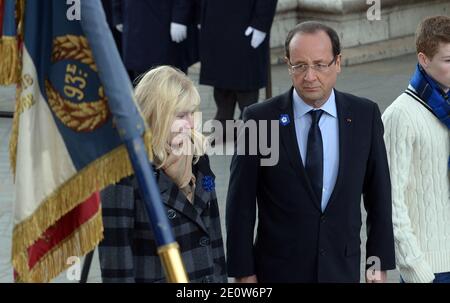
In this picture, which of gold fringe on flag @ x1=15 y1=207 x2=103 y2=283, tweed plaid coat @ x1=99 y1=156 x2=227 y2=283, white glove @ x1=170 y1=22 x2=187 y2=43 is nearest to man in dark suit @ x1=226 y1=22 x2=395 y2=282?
tweed plaid coat @ x1=99 y1=156 x2=227 y2=283

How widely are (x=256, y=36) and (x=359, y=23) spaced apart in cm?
348

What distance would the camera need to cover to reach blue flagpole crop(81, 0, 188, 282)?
281 cm

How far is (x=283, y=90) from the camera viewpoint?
37.0 feet

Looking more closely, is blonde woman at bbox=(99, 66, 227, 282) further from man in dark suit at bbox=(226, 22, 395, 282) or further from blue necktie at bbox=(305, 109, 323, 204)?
blue necktie at bbox=(305, 109, 323, 204)

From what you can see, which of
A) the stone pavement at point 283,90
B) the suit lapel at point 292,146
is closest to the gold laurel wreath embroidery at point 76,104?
the suit lapel at point 292,146

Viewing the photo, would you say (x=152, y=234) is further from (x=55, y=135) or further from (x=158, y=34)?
(x=158, y=34)

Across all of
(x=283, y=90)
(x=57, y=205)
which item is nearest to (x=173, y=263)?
(x=57, y=205)

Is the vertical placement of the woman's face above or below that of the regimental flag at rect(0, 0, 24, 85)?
below

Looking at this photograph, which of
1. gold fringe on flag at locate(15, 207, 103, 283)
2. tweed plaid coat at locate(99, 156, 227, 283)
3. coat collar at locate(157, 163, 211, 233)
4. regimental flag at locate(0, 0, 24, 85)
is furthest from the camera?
coat collar at locate(157, 163, 211, 233)

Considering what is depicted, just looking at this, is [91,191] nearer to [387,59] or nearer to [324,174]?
[324,174]

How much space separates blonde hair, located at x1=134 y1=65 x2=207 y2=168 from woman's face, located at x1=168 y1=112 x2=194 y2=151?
0.02 m

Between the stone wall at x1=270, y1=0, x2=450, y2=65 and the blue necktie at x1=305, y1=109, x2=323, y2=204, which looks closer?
the blue necktie at x1=305, y1=109, x2=323, y2=204
